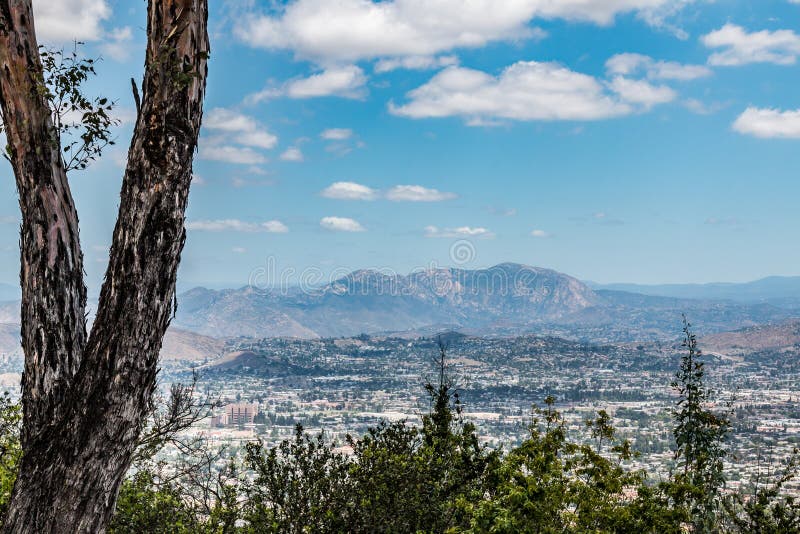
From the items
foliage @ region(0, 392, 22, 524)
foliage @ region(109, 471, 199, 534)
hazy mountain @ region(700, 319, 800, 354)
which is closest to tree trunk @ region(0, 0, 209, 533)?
foliage @ region(0, 392, 22, 524)

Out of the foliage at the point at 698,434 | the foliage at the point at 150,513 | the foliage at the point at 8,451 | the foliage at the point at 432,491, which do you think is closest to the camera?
the foliage at the point at 432,491

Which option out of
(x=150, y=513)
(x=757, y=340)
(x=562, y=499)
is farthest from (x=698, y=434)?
Result: (x=757, y=340)

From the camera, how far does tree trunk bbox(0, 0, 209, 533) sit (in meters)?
3.76

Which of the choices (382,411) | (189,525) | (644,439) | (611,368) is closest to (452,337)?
(611,368)

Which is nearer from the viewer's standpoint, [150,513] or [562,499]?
[562,499]

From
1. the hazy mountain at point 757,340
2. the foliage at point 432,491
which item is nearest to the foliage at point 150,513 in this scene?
the foliage at point 432,491

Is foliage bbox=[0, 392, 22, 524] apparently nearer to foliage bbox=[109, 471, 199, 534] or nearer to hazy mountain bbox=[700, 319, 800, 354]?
foliage bbox=[109, 471, 199, 534]

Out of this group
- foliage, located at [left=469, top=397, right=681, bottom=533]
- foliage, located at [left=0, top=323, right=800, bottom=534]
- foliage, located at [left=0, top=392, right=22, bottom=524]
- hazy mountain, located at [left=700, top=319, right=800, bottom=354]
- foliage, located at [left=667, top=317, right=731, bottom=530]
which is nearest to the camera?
foliage, located at [left=469, top=397, right=681, bottom=533]

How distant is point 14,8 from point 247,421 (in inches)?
2857

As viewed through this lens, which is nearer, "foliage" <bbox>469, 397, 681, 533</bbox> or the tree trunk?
the tree trunk

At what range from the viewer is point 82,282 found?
4.32m

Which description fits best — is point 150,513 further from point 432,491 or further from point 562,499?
point 562,499

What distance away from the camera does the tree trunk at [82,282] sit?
3756 millimetres

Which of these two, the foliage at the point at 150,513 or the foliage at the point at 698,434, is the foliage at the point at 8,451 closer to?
the foliage at the point at 150,513
